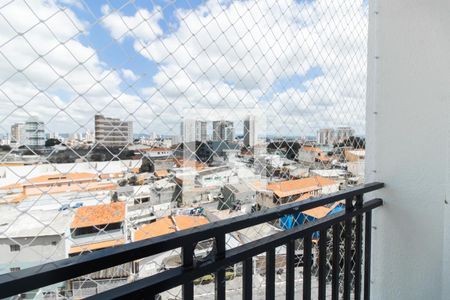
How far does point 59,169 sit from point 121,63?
315mm

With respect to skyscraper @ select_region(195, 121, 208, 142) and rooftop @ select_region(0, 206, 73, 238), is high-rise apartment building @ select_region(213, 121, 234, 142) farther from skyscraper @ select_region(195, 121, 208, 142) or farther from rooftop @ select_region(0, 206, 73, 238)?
rooftop @ select_region(0, 206, 73, 238)

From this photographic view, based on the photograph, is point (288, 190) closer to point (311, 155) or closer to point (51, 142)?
point (311, 155)

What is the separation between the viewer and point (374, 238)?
129 cm

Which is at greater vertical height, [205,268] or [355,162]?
A: [355,162]

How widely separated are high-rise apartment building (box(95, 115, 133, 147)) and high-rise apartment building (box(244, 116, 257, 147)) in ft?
1.52

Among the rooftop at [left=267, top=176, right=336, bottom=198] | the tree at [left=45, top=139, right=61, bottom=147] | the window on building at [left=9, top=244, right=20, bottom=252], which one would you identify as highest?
the tree at [left=45, top=139, right=61, bottom=147]

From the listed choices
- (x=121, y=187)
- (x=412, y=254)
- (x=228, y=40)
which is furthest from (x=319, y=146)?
(x=121, y=187)

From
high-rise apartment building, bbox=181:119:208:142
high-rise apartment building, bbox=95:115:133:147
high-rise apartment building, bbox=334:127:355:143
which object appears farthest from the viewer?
high-rise apartment building, bbox=334:127:355:143

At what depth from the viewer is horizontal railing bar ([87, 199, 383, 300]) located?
1.76 ft

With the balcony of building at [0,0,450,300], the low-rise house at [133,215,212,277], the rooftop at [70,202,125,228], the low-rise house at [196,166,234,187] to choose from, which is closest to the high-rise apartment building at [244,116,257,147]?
the low-rise house at [196,166,234,187]

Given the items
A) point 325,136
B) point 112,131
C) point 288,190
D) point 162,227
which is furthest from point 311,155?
point 112,131

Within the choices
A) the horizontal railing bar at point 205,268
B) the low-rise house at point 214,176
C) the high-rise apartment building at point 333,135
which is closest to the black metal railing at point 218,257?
the horizontal railing bar at point 205,268

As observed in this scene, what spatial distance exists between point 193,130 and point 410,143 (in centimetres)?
92

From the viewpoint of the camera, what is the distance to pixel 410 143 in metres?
1.18
